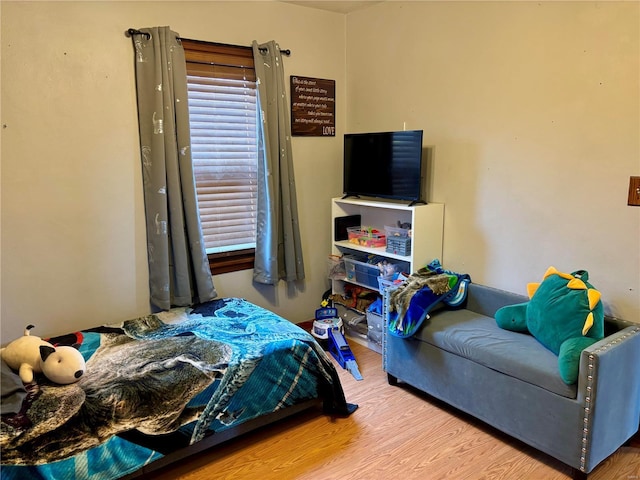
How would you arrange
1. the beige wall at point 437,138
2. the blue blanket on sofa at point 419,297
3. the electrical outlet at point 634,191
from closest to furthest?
the electrical outlet at point 634,191 → the beige wall at point 437,138 → the blue blanket on sofa at point 419,297

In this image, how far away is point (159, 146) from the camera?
2.91 metres

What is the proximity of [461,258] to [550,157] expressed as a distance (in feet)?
2.80

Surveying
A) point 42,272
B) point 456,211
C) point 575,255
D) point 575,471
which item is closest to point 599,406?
point 575,471

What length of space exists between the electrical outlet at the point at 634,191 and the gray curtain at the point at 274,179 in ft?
6.87

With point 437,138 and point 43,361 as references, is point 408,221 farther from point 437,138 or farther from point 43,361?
point 43,361

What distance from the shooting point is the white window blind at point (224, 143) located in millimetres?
3178

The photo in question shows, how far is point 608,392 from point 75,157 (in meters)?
2.95

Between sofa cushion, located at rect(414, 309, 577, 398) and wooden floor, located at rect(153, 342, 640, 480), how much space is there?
39cm

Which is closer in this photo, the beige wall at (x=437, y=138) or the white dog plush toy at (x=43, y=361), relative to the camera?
the white dog plush toy at (x=43, y=361)

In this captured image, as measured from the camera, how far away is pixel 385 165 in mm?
3303

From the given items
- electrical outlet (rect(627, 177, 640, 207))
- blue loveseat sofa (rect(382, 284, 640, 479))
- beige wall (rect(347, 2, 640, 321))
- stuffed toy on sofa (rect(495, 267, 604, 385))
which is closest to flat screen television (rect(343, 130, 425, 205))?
beige wall (rect(347, 2, 640, 321))

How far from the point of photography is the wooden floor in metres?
2.16

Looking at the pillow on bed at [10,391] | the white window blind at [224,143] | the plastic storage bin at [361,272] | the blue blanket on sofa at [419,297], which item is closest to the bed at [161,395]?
the pillow on bed at [10,391]

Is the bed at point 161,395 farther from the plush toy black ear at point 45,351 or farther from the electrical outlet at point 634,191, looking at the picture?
the electrical outlet at point 634,191
